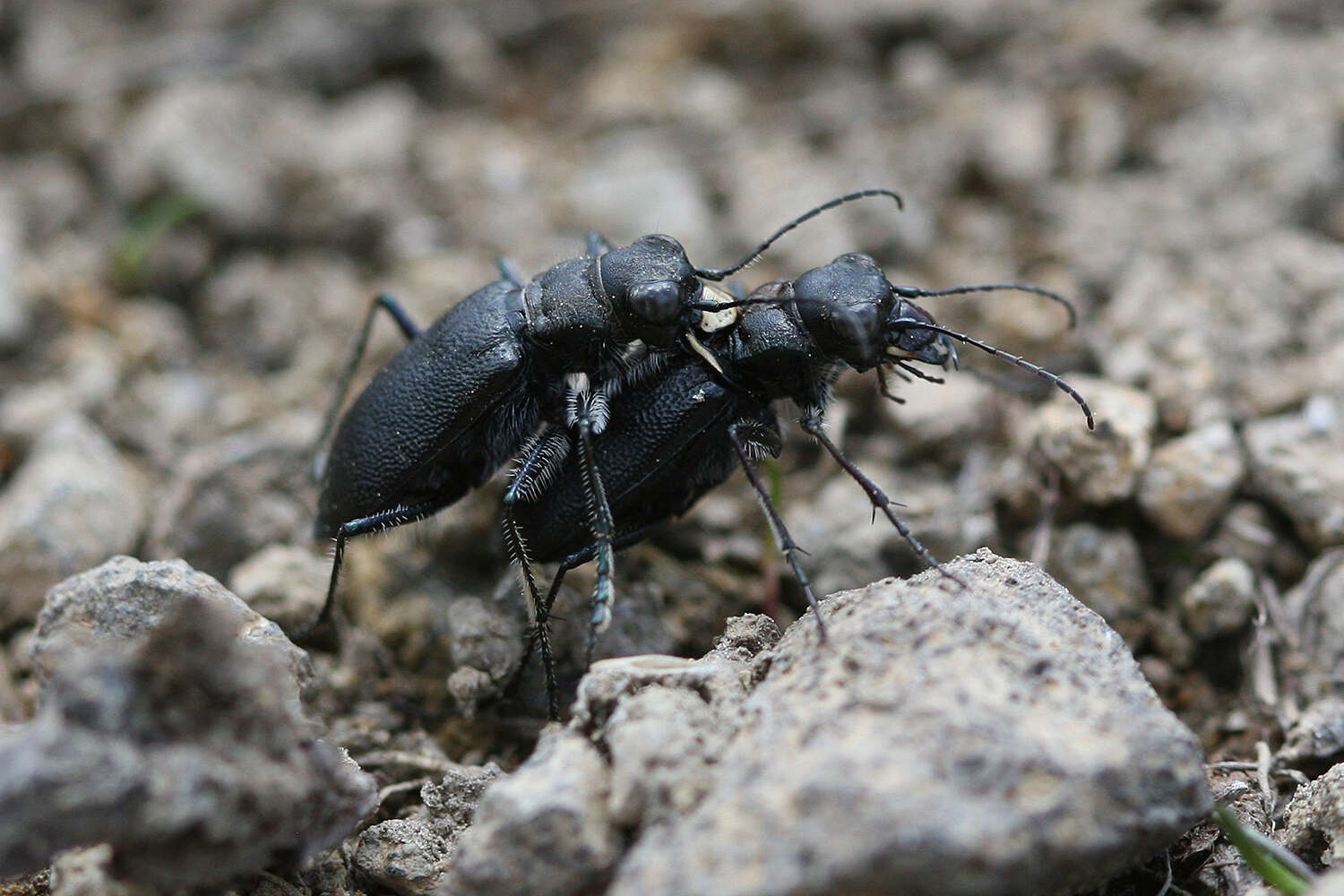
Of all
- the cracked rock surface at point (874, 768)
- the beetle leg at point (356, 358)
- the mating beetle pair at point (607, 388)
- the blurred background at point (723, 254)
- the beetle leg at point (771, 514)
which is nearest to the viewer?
the cracked rock surface at point (874, 768)

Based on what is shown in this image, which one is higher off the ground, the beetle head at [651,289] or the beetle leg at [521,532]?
the beetle head at [651,289]

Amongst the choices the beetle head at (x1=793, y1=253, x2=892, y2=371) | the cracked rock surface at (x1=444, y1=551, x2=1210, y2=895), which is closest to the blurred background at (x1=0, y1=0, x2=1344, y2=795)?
the beetle head at (x1=793, y1=253, x2=892, y2=371)

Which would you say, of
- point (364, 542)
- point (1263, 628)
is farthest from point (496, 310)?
point (1263, 628)

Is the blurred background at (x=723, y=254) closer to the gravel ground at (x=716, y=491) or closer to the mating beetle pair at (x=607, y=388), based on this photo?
the gravel ground at (x=716, y=491)

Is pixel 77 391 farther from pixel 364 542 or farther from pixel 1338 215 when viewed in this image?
pixel 1338 215

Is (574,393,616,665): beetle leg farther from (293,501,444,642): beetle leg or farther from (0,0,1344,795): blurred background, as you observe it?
(293,501,444,642): beetle leg

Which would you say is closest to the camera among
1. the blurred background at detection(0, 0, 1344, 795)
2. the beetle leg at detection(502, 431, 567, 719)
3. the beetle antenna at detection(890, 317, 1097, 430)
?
the beetle antenna at detection(890, 317, 1097, 430)

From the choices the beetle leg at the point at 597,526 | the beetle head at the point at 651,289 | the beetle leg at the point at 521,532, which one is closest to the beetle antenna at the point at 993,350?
the beetle head at the point at 651,289
